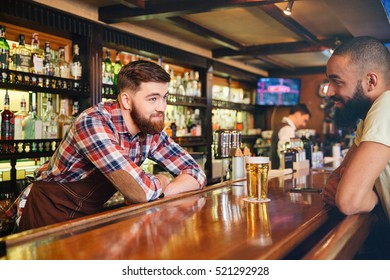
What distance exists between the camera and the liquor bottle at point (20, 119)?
2750 mm

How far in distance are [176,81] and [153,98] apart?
3.03m

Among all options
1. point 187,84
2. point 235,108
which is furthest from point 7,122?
point 235,108

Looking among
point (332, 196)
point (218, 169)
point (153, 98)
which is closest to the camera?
point (332, 196)

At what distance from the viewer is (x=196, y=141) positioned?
4844 mm

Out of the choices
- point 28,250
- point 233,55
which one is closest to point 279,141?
point 233,55

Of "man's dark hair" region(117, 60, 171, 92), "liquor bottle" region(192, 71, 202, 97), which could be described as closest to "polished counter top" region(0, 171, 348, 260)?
"man's dark hair" region(117, 60, 171, 92)

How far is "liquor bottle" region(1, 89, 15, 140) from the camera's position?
104 inches

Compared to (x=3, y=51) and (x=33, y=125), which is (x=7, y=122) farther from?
(x=3, y=51)

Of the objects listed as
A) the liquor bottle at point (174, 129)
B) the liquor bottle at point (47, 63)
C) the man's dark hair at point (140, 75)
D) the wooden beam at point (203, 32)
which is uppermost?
the wooden beam at point (203, 32)

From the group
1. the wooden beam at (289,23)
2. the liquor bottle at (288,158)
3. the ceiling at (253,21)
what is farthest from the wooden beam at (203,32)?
the liquor bottle at (288,158)

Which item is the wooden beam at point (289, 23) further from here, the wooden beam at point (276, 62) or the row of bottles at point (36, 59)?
the row of bottles at point (36, 59)

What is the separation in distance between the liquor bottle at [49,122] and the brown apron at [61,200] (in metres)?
1.50

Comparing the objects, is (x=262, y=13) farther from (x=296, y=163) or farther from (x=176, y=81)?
(x=296, y=163)
